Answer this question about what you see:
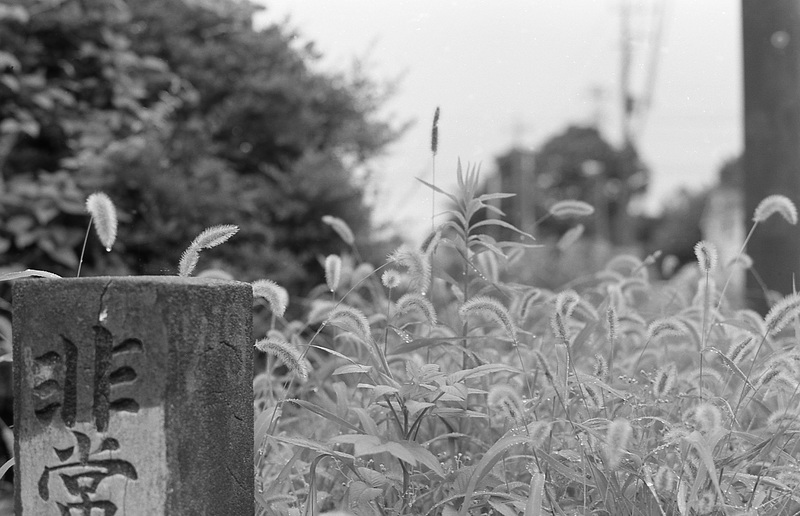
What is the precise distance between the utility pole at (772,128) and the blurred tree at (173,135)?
76.9 inches

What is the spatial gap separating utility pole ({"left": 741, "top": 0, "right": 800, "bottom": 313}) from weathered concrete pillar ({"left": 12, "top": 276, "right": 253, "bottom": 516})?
3341 mm

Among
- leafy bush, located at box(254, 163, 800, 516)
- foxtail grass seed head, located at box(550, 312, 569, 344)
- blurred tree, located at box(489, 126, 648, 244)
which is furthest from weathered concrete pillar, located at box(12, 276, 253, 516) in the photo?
blurred tree, located at box(489, 126, 648, 244)

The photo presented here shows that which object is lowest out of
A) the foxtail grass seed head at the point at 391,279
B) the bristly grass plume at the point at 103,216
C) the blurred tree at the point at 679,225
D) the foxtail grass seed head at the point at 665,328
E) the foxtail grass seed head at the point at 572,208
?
the foxtail grass seed head at the point at 665,328

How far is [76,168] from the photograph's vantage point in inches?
146

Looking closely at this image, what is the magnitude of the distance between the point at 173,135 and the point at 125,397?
107 inches

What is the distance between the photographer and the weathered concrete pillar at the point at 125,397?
1525 millimetres

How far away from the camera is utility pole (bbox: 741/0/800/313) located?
4223 millimetres

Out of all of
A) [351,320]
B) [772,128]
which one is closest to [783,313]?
[351,320]

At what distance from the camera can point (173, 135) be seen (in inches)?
160

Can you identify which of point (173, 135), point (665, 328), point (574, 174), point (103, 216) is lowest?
point (665, 328)

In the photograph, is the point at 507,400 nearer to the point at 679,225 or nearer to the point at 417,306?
the point at 417,306

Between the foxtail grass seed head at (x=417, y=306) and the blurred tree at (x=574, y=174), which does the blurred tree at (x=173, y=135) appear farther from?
the blurred tree at (x=574, y=174)

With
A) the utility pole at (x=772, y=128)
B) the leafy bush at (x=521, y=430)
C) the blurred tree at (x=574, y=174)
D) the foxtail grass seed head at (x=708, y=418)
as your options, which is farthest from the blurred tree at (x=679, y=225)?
the foxtail grass seed head at (x=708, y=418)

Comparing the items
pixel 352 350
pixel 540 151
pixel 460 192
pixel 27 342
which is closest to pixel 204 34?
pixel 352 350
